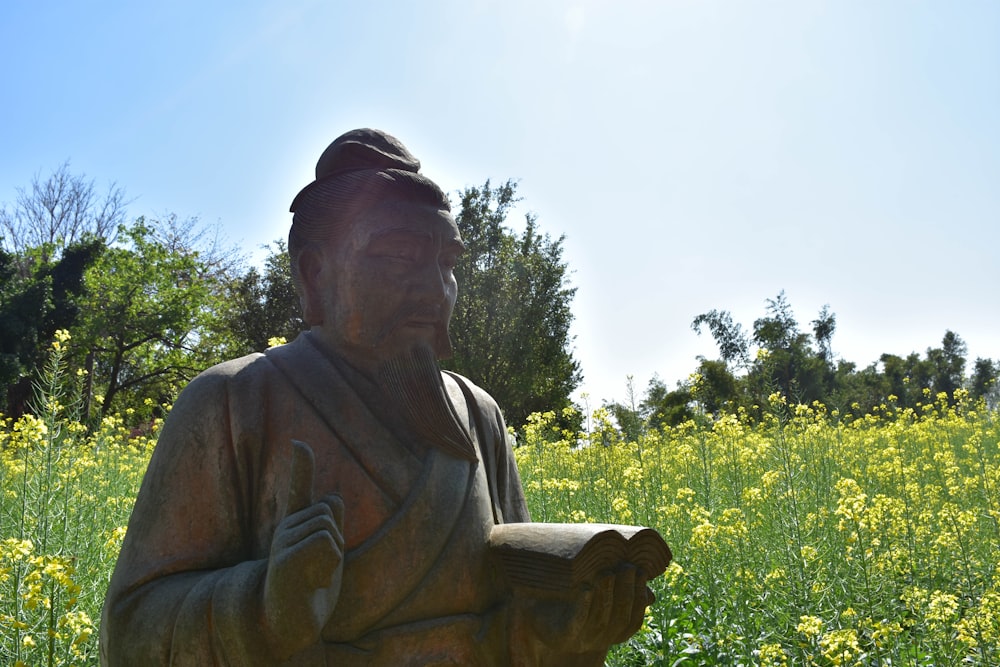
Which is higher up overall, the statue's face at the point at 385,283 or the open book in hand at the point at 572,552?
the statue's face at the point at 385,283

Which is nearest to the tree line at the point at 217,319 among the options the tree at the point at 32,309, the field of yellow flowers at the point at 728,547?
the tree at the point at 32,309

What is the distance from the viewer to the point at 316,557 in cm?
134

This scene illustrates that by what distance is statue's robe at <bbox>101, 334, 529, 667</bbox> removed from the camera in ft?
4.95

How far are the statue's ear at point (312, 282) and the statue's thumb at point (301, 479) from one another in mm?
592

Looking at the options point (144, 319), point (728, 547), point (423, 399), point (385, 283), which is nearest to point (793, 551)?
point (728, 547)

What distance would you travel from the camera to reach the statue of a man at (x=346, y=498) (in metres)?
1.44

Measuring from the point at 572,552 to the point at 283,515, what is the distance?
1.99 feet

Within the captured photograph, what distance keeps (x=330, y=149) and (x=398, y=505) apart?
0.91 m

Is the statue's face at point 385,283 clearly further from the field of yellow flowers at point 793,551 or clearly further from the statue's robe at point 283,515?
the field of yellow flowers at point 793,551

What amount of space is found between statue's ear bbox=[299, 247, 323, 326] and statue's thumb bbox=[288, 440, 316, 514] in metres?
0.59

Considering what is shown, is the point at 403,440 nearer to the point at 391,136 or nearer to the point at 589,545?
the point at 589,545

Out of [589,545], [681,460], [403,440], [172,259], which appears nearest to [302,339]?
[403,440]

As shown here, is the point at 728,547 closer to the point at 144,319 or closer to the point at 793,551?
the point at 793,551

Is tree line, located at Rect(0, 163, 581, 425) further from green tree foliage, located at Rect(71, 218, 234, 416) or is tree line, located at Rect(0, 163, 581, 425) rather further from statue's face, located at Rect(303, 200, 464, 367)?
statue's face, located at Rect(303, 200, 464, 367)
